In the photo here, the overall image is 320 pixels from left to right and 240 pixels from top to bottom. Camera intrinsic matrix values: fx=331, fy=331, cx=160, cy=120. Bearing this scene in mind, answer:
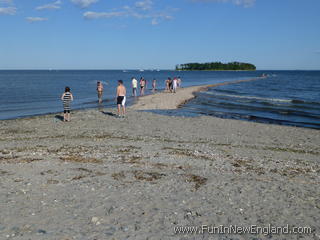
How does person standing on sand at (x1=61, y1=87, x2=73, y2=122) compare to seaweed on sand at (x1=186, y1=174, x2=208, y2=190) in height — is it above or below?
above

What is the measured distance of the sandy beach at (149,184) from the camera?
238 inches

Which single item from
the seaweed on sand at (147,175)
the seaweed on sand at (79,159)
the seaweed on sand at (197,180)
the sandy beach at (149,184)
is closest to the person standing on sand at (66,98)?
the sandy beach at (149,184)

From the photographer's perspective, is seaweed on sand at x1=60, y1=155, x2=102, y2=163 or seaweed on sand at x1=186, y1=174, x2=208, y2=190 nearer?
seaweed on sand at x1=186, y1=174, x2=208, y2=190

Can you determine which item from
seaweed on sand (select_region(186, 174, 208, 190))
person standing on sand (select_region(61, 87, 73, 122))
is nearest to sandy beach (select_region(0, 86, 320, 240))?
seaweed on sand (select_region(186, 174, 208, 190))

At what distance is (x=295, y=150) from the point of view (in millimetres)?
13484

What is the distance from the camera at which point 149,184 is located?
327 inches

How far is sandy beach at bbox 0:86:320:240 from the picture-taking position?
6.04 meters

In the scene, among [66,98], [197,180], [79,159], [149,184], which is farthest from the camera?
[66,98]

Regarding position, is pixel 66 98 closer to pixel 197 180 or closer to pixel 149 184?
pixel 149 184

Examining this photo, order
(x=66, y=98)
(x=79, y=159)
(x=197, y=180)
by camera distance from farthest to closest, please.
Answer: (x=66, y=98), (x=79, y=159), (x=197, y=180)

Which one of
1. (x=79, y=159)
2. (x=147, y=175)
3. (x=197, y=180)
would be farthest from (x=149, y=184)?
(x=79, y=159)

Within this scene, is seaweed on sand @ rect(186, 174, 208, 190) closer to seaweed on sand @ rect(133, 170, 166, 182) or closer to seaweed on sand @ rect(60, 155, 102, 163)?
seaweed on sand @ rect(133, 170, 166, 182)

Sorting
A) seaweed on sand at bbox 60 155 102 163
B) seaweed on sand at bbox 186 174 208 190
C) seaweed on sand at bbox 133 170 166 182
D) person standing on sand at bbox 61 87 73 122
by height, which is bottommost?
seaweed on sand at bbox 186 174 208 190

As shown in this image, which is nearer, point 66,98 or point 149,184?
point 149,184
